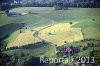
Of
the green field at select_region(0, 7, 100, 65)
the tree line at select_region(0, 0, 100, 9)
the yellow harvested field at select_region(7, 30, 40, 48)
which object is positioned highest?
the tree line at select_region(0, 0, 100, 9)

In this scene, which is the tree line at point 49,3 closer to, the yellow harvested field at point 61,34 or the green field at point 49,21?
the green field at point 49,21

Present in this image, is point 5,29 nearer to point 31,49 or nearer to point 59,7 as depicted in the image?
point 31,49

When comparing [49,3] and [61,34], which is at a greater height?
[49,3]

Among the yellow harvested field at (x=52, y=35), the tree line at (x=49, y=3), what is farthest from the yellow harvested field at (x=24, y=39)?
the tree line at (x=49, y=3)

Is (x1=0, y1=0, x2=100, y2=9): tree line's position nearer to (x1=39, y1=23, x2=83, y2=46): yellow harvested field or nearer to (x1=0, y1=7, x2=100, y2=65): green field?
(x1=0, y1=7, x2=100, y2=65): green field

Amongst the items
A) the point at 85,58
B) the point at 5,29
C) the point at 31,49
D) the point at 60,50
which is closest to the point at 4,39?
the point at 5,29

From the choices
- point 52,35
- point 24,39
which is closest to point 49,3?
point 52,35

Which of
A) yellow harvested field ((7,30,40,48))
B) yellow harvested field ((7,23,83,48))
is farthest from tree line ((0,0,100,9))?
yellow harvested field ((7,30,40,48))

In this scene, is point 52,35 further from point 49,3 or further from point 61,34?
point 49,3
